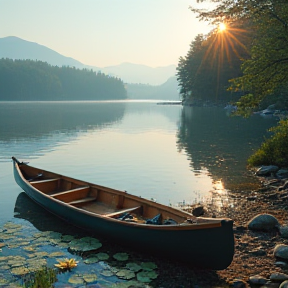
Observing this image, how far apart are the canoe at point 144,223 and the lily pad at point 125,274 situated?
0.92m

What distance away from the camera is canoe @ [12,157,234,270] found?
833 centimetres

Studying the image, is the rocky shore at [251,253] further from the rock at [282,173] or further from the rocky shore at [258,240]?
the rock at [282,173]

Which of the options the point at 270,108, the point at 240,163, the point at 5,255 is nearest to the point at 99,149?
the point at 240,163

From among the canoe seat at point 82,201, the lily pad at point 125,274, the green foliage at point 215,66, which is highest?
the green foliage at point 215,66

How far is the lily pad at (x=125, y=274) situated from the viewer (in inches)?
348

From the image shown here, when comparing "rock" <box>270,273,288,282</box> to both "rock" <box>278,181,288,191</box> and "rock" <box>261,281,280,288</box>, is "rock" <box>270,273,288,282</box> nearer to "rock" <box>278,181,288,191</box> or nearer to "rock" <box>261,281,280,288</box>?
"rock" <box>261,281,280,288</box>

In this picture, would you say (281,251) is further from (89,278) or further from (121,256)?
(89,278)

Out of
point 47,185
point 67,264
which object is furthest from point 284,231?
point 47,185

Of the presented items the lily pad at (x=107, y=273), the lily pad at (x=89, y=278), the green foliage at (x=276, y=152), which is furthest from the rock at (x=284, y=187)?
the lily pad at (x=89, y=278)

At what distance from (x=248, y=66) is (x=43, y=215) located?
46.1ft

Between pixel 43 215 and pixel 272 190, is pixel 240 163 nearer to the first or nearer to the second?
pixel 272 190

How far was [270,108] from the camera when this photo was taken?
72.2m

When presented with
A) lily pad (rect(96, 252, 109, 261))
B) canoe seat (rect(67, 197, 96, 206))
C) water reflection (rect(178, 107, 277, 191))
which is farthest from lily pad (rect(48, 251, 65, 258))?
water reflection (rect(178, 107, 277, 191))

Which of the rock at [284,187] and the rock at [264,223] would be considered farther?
the rock at [284,187]
